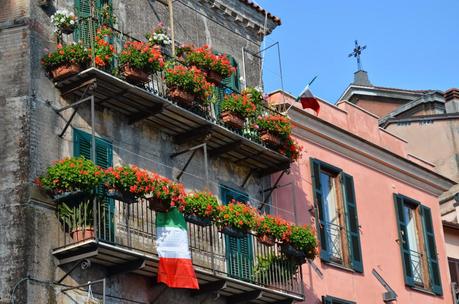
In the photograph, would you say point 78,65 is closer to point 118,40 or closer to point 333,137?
point 118,40

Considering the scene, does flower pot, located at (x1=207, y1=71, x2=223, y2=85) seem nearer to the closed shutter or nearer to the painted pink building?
the painted pink building

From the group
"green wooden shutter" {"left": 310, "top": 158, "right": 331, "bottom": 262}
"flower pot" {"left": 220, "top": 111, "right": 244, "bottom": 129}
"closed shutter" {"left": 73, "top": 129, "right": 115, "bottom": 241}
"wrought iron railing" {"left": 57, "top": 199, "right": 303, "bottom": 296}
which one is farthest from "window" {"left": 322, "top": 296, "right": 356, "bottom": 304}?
"closed shutter" {"left": 73, "top": 129, "right": 115, "bottom": 241}

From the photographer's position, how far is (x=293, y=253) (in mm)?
20703

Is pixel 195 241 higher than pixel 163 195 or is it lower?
lower

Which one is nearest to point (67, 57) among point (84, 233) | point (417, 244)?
point (84, 233)

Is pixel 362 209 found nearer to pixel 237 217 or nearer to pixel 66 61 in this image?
pixel 237 217

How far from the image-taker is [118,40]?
19.8 m

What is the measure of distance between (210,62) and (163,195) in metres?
3.84

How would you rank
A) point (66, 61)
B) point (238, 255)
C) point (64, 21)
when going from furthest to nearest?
point (238, 255), point (64, 21), point (66, 61)

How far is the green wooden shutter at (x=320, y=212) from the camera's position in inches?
910

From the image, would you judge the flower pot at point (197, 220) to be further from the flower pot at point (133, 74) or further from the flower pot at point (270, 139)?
the flower pot at point (270, 139)

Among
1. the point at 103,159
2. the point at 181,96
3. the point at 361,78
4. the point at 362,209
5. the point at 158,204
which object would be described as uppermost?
the point at 361,78

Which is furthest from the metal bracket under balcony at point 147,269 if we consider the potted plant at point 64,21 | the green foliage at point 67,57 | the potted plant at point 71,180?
the potted plant at point 64,21

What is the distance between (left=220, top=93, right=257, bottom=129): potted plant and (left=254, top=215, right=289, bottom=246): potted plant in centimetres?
199
